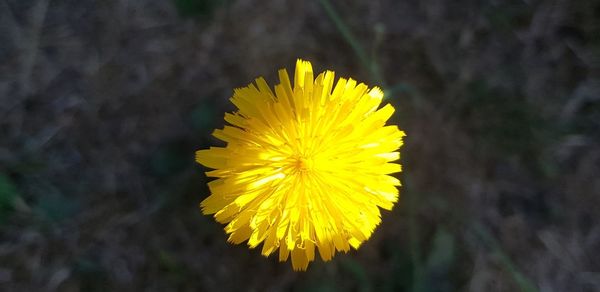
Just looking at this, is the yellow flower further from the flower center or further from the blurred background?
the blurred background

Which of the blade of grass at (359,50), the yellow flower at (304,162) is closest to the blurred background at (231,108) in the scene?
the blade of grass at (359,50)

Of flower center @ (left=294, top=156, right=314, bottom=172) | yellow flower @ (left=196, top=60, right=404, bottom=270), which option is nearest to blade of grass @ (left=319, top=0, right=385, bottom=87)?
yellow flower @ (left=196, top=60, right=404, bottom=270)

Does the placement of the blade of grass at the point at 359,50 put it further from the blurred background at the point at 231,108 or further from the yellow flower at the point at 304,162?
the yellow flower at the point at 304,162

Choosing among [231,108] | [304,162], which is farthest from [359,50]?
[304,162]

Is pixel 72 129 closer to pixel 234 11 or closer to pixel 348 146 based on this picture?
pixel 234 11

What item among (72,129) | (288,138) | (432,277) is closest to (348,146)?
(288,138)

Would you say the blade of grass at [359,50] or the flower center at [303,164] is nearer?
the flower center at [303,164]

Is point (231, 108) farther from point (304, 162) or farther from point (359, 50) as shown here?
point (304, 162)
